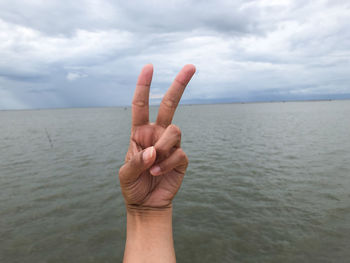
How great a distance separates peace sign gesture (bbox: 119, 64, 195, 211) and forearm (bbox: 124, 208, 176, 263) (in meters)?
0.12

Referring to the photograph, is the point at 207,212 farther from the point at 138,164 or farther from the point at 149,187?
the point at 138,164

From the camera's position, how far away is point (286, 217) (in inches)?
314

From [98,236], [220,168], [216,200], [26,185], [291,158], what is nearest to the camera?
[98,236]

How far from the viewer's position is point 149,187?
10.1ft

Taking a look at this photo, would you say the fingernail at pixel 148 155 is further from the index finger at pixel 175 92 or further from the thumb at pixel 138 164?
the index finger at pixel 175 92

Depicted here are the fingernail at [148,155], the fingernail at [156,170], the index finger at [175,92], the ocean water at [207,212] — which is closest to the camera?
the fingernail at [148,155]

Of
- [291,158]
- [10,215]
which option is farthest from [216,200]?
[291,158]

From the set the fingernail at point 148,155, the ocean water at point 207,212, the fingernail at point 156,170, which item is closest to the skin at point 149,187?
the fingernail at point 156,170

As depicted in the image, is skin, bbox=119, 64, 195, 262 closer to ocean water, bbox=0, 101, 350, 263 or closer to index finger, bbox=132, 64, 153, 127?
index finger, bbox=132, 64, 153, 127

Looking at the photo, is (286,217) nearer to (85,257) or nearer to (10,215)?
(85,257)

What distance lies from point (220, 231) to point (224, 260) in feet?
4.36

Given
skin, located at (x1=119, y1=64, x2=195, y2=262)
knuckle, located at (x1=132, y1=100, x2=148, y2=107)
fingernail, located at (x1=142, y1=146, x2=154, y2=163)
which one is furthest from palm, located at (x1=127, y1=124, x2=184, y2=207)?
fingernail, located at (x1=142, y1=146, x2=154, y2=163)

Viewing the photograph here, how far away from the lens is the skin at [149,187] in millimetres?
2789

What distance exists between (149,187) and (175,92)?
139cm
